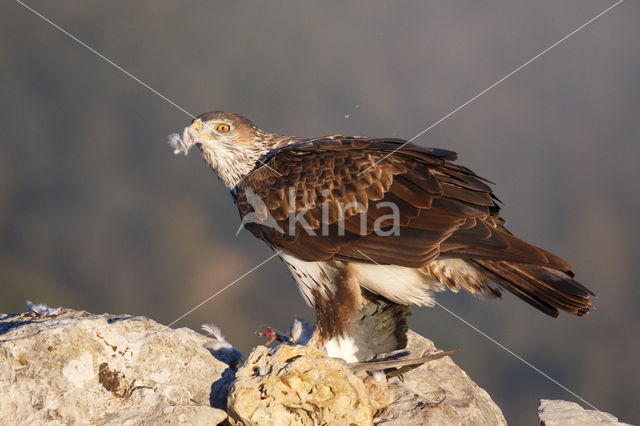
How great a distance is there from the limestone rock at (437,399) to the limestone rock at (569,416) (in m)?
0.43

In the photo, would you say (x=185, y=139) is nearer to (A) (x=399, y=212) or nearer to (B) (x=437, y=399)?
(A) (x=399, y=212)

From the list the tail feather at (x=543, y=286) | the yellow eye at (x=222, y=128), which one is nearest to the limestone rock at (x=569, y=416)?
the tail feather at (x=543, y=286)

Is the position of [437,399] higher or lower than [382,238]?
lower

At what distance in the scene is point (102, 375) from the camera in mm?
4676

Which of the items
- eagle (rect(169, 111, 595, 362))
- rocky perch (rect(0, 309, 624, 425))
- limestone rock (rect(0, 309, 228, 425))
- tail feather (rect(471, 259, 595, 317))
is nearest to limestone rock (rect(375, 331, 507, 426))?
rocky perch (rect(0, 309, 624, 425))

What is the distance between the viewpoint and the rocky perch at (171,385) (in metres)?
4.37

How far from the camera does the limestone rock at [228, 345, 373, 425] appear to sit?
4.34 metres

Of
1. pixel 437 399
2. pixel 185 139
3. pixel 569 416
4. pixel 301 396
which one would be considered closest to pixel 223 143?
pixel 185 139

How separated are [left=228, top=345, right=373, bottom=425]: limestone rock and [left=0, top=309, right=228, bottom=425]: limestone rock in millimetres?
295

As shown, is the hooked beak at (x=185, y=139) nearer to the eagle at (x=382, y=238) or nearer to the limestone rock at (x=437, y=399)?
the eagle at (x=382, y=238)

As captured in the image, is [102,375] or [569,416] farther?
[569,416]

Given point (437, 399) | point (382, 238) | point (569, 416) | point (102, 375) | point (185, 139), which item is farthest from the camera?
point (185, 139)

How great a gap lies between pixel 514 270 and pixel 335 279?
5.26 feet

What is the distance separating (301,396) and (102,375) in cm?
152
